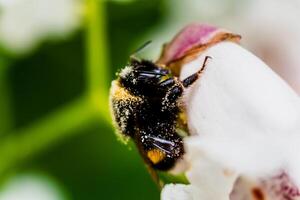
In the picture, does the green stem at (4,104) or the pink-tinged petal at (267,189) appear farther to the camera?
the green stem at (4,104)

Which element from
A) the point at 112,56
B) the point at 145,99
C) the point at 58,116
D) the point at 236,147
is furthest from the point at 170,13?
the point at 236,147

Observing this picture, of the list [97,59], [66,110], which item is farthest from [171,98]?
[66,110]

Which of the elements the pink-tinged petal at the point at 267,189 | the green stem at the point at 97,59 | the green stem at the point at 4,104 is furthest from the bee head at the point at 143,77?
the green stem at the point at 4,104

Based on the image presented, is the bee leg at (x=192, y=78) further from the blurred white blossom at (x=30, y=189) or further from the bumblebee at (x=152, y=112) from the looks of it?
the blurred white blossom at (x=30, y=189)

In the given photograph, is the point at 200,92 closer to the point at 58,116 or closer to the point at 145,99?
the point at 145,99

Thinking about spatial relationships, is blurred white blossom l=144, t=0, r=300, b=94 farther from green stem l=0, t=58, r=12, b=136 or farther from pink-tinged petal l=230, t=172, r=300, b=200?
pink-tinged petal l=230, t=172, r=300, b=200

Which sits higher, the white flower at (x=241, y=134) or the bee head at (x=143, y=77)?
the bee head at (x=143, y=77)

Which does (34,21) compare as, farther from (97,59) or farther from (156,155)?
(156,155)

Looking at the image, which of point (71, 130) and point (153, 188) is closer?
point (71, 130)
